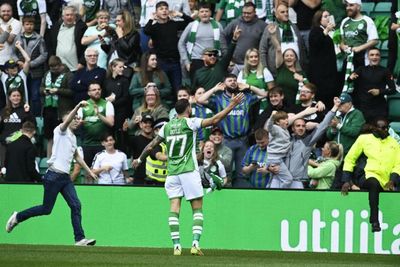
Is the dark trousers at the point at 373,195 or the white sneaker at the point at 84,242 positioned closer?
the dark trousers at the point at 373,195

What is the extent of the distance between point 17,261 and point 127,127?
8153mm

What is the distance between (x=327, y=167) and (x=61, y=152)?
4.78m

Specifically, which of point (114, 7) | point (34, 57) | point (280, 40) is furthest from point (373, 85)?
point (34, 57)

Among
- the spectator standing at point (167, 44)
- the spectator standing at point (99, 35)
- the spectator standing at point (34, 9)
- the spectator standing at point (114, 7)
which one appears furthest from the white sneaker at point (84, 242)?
the spectator standing at point (34, 9)

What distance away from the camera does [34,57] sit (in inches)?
1072

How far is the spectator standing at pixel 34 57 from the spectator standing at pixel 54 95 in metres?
0.82

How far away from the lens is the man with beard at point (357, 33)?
2420 centimetres

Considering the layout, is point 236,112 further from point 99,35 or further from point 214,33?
point 99,35

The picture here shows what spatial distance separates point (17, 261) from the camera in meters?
17.0

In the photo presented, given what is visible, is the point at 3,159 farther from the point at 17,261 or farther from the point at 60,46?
the point at 17,261

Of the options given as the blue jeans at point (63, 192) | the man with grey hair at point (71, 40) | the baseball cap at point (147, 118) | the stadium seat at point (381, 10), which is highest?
the stadium seat at point (381, 10)

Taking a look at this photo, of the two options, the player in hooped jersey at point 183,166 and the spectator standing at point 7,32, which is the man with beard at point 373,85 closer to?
the player in hooped jersey at point 183,166

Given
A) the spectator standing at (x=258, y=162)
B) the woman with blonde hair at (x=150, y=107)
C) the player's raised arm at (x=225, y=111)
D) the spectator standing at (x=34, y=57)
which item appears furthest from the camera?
the spectator standing at (x=34, y=57)

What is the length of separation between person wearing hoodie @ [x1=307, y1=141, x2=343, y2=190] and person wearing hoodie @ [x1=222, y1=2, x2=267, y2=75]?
313 centimetres
